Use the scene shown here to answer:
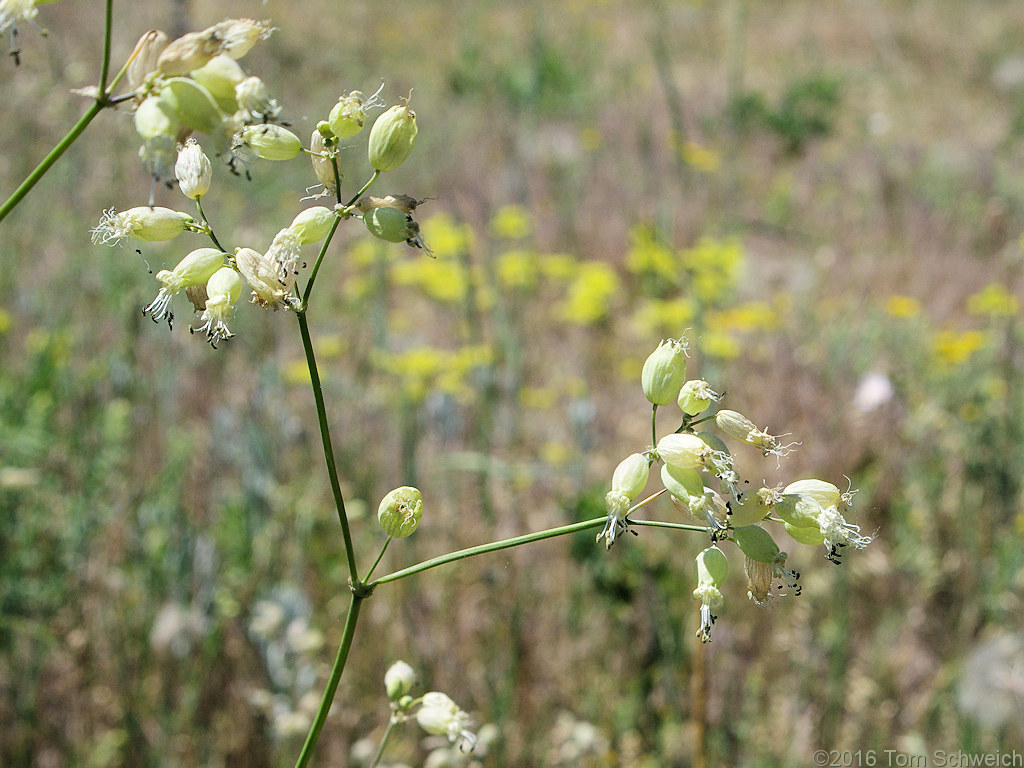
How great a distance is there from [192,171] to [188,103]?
15 centimetres

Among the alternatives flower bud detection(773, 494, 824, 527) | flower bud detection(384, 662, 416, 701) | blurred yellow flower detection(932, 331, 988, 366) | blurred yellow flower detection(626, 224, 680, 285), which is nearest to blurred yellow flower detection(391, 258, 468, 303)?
blurred yellow flower detection(626, 224, 680, 285)

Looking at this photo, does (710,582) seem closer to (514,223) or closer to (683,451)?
(683,451)

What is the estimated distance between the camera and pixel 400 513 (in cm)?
82

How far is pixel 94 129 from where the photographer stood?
17.2 ft

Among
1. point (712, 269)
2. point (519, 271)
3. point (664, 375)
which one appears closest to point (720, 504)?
point (664, 375)

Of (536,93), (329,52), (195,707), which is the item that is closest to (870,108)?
(329,52)

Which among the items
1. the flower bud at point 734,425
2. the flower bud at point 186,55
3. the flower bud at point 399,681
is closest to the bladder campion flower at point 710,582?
the flower bud at point 734,425

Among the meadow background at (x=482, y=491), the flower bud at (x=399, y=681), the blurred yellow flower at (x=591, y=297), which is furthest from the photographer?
the blurred yellow flower at (x=591, y=297)

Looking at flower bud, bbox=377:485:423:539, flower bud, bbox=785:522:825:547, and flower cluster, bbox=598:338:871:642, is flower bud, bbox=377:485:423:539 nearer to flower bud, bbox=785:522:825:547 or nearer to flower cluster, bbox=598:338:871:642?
flower cluster, bbox=598:338:871:642

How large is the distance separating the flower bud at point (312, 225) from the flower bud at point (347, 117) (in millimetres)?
74

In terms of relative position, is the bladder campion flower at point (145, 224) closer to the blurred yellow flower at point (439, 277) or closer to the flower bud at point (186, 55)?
the flower bud at point (186, 55)

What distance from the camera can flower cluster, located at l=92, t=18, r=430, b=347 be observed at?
0.61 meters

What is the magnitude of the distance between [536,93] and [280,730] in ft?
6.86

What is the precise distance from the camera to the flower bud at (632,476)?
755 mm
